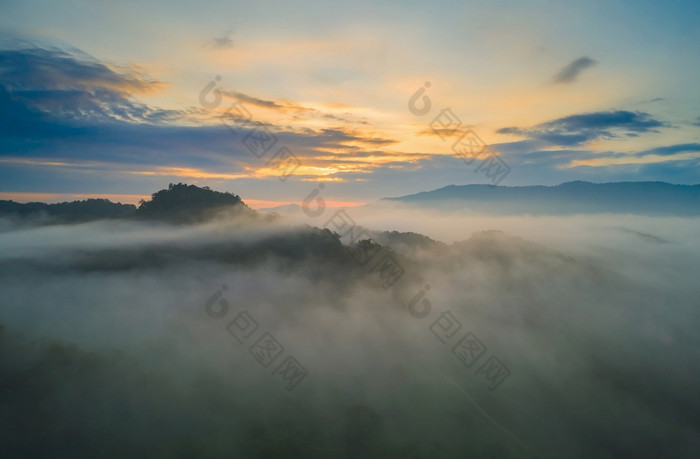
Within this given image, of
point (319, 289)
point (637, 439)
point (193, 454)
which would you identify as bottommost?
point (637, 439)

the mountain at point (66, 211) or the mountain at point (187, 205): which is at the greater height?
the mountain at point (66, 211)

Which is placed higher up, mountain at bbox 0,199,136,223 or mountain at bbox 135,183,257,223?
mountain at bbox 0,199,136,223

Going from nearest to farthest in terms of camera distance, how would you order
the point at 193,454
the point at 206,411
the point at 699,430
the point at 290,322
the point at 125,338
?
the point at 193,454 < the point at 206,411 < the point at 125,338 < the point at 699,430 < the point at 290,322

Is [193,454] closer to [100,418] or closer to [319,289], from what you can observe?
[100,418]

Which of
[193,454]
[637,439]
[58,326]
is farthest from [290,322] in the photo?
[637,439]

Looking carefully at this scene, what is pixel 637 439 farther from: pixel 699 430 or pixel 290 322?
pixel 290 322

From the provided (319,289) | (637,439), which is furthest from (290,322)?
(637,439)

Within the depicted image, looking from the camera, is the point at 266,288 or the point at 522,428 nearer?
the point at 522,428

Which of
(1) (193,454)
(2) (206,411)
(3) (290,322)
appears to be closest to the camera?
(1) (193,454)

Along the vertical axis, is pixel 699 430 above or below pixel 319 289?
below
